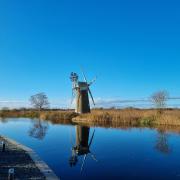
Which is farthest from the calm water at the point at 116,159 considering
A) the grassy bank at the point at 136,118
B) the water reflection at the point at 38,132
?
the grassy bank at the point at 136,118

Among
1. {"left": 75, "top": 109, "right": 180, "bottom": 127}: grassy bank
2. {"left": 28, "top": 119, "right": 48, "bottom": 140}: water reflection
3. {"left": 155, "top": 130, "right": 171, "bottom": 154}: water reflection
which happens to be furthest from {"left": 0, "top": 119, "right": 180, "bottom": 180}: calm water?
{"left": 75, "top": 109, "right": 180, "bottom": 127}: grassy bank

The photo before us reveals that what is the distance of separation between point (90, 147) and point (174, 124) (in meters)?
17.3

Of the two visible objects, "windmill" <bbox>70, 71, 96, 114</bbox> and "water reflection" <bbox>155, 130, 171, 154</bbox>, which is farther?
"windmill" <bbox>70, 71, 96, 114</bbox>

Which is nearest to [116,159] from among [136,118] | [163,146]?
[163,146]

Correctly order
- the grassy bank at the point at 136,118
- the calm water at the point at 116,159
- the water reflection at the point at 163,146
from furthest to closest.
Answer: the grassy bank at the point at 136,118
the water reflection at the point at 163,146
the calm water at the point at 116,159

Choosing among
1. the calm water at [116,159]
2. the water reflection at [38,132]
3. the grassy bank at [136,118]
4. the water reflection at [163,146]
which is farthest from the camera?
the grassy bank at [136,118]

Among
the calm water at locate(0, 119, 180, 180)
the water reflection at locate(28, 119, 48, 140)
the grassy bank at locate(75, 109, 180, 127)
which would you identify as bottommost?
the calm water at locate(0, 119, 180, 180)

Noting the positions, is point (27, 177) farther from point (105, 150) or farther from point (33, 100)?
point (33, 100)

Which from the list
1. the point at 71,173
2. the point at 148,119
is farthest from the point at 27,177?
the point at 148,119

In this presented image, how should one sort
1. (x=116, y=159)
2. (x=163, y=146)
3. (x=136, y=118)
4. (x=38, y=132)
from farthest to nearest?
(x=136, y=118), (x=38, y=132), (x=163, y=146), (x=116, y=159)

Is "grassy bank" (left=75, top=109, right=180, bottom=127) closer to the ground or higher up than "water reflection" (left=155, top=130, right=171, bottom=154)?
higher up

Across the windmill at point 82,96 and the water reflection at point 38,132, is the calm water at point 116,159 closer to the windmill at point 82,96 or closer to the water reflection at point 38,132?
the water reflection at point 38,132

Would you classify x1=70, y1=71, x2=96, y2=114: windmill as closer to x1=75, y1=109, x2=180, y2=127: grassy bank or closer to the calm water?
x1=75, y1=109, x2=180, y2=127: grassy bank

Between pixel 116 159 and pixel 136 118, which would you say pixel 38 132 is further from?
pixel 116 159
